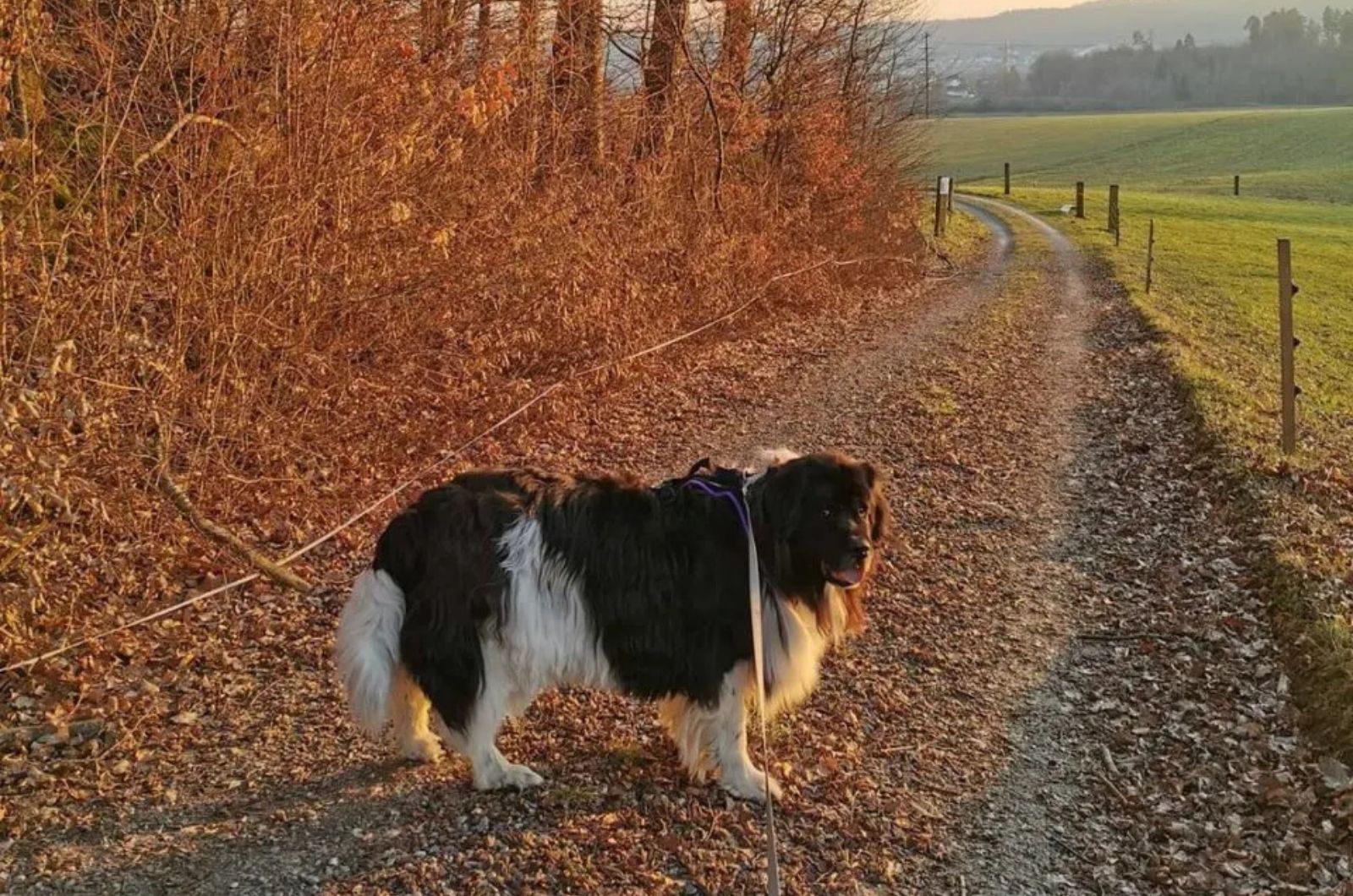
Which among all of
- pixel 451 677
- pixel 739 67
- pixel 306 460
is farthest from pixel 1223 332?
pixel 451 677

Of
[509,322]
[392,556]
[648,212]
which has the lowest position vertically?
[392,556]

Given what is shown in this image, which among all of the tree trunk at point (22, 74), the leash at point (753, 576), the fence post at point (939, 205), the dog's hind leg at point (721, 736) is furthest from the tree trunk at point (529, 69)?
the fence post at point (939, 205)

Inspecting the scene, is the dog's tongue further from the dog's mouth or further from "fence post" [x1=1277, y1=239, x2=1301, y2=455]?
"fence post" [x1=1277, y1=239, x2=1301, y2=455]

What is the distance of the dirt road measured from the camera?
444 centimetres

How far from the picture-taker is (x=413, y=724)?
496cm

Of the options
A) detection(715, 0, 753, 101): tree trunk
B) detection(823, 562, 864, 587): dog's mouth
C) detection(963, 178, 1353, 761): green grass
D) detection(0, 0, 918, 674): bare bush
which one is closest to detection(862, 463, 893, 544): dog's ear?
detection(823, 562, 864, 587): dog's mouth

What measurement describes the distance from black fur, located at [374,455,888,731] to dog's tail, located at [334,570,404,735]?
2.2 inches

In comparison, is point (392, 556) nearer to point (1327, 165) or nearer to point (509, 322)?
point (509, 322)

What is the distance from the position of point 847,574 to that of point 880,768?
1.40 m

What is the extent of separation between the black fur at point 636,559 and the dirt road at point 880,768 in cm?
63

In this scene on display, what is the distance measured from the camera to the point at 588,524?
470cm

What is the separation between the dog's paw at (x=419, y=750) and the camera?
500 cm

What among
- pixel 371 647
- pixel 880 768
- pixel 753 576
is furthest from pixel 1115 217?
pixel 371 647

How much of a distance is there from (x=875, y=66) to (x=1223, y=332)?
11.1 meters
